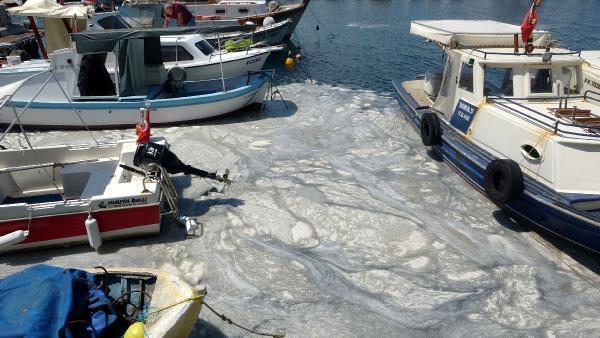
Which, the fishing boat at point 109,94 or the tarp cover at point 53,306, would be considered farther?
the fishing boat at point 109,94

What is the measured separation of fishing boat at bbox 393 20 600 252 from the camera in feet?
23.4

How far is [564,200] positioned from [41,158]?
9.91 meters

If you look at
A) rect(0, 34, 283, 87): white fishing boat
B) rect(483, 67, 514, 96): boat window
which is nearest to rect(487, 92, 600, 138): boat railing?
rect(483, 67, 514, 96): boat window

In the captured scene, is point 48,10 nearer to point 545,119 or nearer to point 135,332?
point 135,332

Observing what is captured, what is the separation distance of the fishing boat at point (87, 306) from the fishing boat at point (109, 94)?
298 inches

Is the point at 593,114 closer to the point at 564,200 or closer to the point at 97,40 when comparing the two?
the point at 564,200

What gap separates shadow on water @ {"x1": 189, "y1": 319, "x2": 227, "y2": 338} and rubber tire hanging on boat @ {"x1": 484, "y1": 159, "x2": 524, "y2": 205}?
5359 mm

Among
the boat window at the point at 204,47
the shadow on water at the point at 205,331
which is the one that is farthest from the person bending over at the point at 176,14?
the shadow on water at the point at 205,331

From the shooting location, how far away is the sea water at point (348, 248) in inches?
246

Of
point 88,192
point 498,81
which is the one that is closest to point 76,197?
point 88,192

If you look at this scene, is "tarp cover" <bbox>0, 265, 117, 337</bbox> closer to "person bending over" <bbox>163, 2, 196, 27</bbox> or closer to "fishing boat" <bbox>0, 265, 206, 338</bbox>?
"fishing boat" <bbox>0, 265, 206, 338</bbox>

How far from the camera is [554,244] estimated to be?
25.4ft

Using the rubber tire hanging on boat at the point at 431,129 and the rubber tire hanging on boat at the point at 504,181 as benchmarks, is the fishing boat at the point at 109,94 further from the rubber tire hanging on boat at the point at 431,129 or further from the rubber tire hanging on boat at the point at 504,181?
the rubber tire hanging on boat at the point at 504,181

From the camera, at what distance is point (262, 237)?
8.05m
